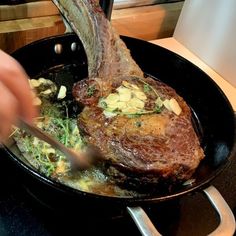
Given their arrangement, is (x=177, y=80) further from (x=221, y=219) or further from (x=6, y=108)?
(x=6, y=108)

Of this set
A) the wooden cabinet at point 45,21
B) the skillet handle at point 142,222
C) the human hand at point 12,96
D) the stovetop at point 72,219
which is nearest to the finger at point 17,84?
the human hand at point 12,96

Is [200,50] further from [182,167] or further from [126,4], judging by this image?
[182,167]

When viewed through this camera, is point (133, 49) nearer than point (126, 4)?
Yes

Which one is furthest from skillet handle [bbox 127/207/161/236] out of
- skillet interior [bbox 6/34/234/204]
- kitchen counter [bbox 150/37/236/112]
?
kitchen counter [bbox 150/37/236/112]

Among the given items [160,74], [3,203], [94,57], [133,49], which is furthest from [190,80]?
[3,203]

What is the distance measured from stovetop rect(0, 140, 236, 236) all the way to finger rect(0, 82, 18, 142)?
1.41 ft

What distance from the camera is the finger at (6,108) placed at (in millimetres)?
458

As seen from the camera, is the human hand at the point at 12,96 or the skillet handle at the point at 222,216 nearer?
the human hand at the point at 12,96

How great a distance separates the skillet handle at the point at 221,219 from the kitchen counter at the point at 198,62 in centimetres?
57

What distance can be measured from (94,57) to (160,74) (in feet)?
0.80

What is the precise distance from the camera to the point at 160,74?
3.92ft

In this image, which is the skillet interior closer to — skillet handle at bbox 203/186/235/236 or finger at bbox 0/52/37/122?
skillet handle at bbox 203/186/235/236

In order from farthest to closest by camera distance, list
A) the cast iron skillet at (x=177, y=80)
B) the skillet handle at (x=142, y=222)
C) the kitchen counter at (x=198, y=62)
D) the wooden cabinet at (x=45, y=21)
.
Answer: the kitchen counter at (x=198, y=62), the wooden cabinet at (x=45, y=21), the cast iron skillet at (x=177, y=80), the skillet handle at (x=142, y=222)

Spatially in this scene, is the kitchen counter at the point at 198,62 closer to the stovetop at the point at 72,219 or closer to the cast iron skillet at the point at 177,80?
the cast iron skillet at the point at 177,80
